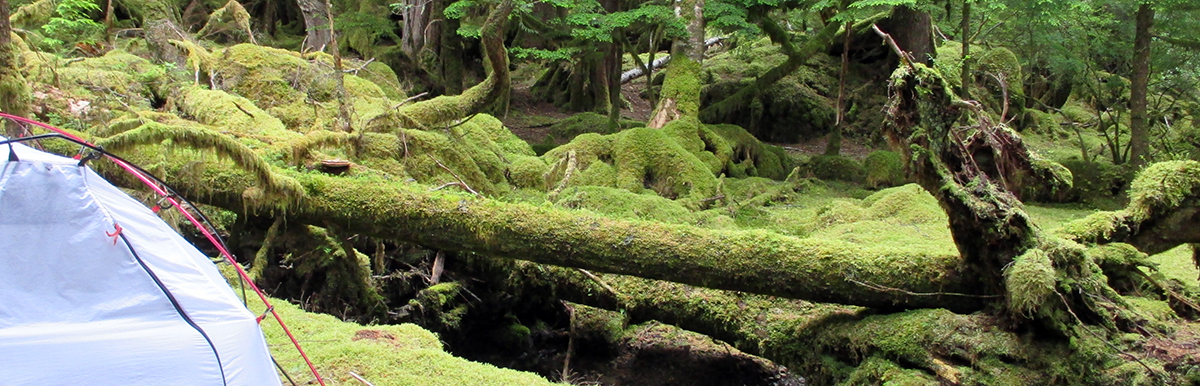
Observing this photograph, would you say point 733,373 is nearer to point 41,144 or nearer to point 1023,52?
point 41,144

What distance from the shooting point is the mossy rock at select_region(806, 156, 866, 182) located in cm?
1339

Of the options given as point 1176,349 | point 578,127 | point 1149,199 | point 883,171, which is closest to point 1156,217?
point 1149,199

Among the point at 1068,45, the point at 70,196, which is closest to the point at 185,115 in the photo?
the point at 70,196

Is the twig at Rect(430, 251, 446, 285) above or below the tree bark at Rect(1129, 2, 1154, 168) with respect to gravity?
below

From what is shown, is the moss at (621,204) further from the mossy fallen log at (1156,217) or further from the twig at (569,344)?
the mossy fallen log at (1156,217)

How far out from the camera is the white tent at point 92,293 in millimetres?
3414

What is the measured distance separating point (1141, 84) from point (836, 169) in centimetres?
471

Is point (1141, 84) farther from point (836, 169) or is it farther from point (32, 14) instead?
point (32, 14)

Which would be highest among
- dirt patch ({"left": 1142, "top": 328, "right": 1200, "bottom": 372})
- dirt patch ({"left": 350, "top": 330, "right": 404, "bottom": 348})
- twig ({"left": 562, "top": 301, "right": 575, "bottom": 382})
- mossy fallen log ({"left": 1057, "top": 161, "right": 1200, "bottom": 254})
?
mossy fallen log ({"left": 1057, "top": 161, "right": 1200, "bottom": 254})

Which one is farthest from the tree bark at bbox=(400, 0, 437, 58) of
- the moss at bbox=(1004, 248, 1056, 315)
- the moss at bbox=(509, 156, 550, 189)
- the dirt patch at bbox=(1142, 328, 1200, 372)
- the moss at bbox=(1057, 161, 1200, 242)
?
the dirt patch at bbox=(1142, 328, 1200, 372)

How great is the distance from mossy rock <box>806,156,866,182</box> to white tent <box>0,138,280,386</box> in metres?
11.4

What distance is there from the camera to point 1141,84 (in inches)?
447

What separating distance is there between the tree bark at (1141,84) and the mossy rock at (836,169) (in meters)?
4.09

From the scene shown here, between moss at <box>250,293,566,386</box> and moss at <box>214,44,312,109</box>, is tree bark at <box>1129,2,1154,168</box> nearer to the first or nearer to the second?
moss at <box>250,293,566,386</box>
